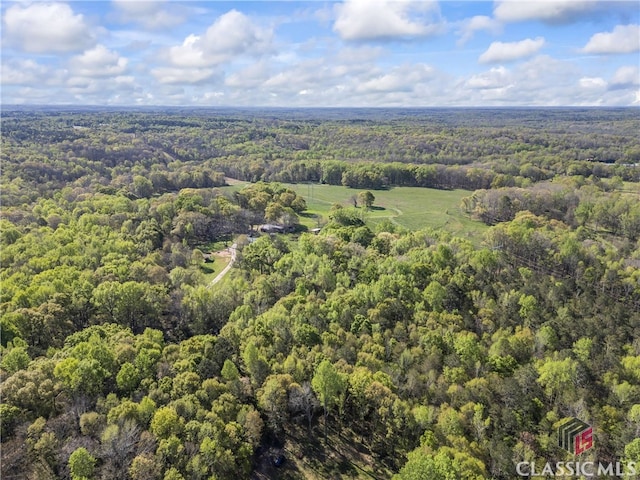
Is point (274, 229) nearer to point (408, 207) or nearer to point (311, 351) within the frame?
point (408, 207)

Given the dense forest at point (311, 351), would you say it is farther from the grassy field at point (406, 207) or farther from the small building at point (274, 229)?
the grassy field at point (406, 207)

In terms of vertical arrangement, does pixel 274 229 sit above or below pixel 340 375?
above

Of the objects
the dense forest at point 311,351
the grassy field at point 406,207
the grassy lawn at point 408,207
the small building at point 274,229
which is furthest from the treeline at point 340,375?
the grassy lawn at point 408,207

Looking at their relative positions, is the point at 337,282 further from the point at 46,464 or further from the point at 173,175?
the point at 173,175

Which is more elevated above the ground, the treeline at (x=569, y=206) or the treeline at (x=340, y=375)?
the treeline at (x=569, y=206)

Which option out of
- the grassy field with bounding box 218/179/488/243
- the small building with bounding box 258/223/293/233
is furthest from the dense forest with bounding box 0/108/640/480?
the grassy field with bounding box 218/179/488/243

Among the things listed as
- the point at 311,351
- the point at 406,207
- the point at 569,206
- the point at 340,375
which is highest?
the point at 569,206

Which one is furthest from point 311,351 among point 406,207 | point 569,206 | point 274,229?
point 569,206

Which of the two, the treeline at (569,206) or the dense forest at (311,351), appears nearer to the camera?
the dense forest at (311,351)

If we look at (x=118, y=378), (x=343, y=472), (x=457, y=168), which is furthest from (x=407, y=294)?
(x=457, y=168)
